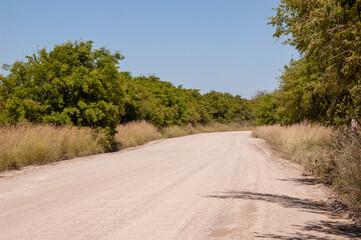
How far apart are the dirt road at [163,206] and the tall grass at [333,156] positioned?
55cm

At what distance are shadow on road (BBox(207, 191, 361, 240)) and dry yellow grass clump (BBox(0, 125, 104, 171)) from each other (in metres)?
7.97

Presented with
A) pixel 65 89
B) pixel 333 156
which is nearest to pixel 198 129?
pixel 65 89

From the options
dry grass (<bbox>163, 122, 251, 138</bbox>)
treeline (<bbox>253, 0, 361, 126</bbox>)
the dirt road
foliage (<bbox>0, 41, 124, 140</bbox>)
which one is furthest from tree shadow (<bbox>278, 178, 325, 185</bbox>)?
dry grass (<bbox>163, 122, 251, 138</bbox>)

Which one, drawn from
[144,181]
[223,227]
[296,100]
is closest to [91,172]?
[144,181]

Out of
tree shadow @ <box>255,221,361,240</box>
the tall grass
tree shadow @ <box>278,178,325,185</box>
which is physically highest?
the tall grass

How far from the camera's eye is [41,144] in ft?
47.9

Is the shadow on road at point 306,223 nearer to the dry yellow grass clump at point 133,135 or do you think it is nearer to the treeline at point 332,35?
the treeline at point 332,35

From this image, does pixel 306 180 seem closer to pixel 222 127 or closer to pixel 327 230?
pixel 327 230

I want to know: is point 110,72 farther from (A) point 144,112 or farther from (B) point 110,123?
(A) point 144,112

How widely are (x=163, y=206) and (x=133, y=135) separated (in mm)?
21351

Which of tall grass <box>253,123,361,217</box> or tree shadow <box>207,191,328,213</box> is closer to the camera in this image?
tall grass <box>253,123,361,217</box>

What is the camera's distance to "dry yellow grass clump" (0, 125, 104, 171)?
1267cm

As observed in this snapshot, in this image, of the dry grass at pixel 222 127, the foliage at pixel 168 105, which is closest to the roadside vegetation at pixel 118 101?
the foliage at pixel 168 105

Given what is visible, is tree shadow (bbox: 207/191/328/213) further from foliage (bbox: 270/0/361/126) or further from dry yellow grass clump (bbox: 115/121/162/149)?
dry yellow grass clump (bbox: 115/121/162/149)
